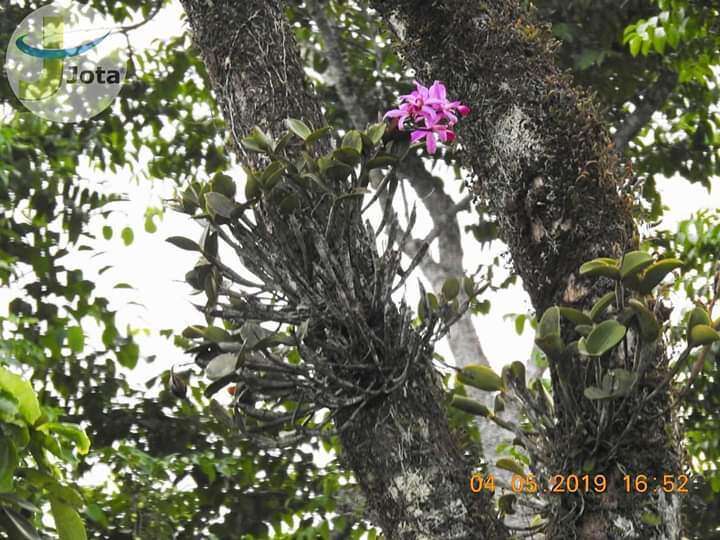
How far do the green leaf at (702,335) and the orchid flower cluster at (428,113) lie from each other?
21.1 inches

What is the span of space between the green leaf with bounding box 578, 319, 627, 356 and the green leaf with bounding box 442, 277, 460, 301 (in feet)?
1.12

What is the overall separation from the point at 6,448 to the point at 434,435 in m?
0.65

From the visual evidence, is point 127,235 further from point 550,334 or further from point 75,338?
point 550,334

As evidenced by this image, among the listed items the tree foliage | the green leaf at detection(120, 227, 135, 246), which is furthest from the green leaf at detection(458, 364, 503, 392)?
the green leaf at detection(120, 227, 135, 246)

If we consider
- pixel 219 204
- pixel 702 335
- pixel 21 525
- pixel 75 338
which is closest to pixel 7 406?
pixel 21 525

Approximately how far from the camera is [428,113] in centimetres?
169

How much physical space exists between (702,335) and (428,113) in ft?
1.90

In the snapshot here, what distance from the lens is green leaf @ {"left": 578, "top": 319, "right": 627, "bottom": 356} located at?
4.62 feet

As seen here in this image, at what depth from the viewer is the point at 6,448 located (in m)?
1.23

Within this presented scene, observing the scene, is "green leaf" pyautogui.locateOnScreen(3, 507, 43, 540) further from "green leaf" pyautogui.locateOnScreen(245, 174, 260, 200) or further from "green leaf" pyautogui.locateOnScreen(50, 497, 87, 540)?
"green leaf" pyautogui.locateOnScreen(245, 174, 260, 200)

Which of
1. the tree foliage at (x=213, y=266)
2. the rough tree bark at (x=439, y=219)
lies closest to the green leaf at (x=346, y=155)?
the tree foliage at (x=213, y=266)

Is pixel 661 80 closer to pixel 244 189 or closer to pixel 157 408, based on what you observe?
pixel 157 408

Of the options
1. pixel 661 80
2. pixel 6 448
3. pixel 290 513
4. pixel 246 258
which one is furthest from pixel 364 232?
pixel 661 80

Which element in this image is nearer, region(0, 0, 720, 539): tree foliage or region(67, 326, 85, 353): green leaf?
region(0, 0, 720, 539): tree foliage
